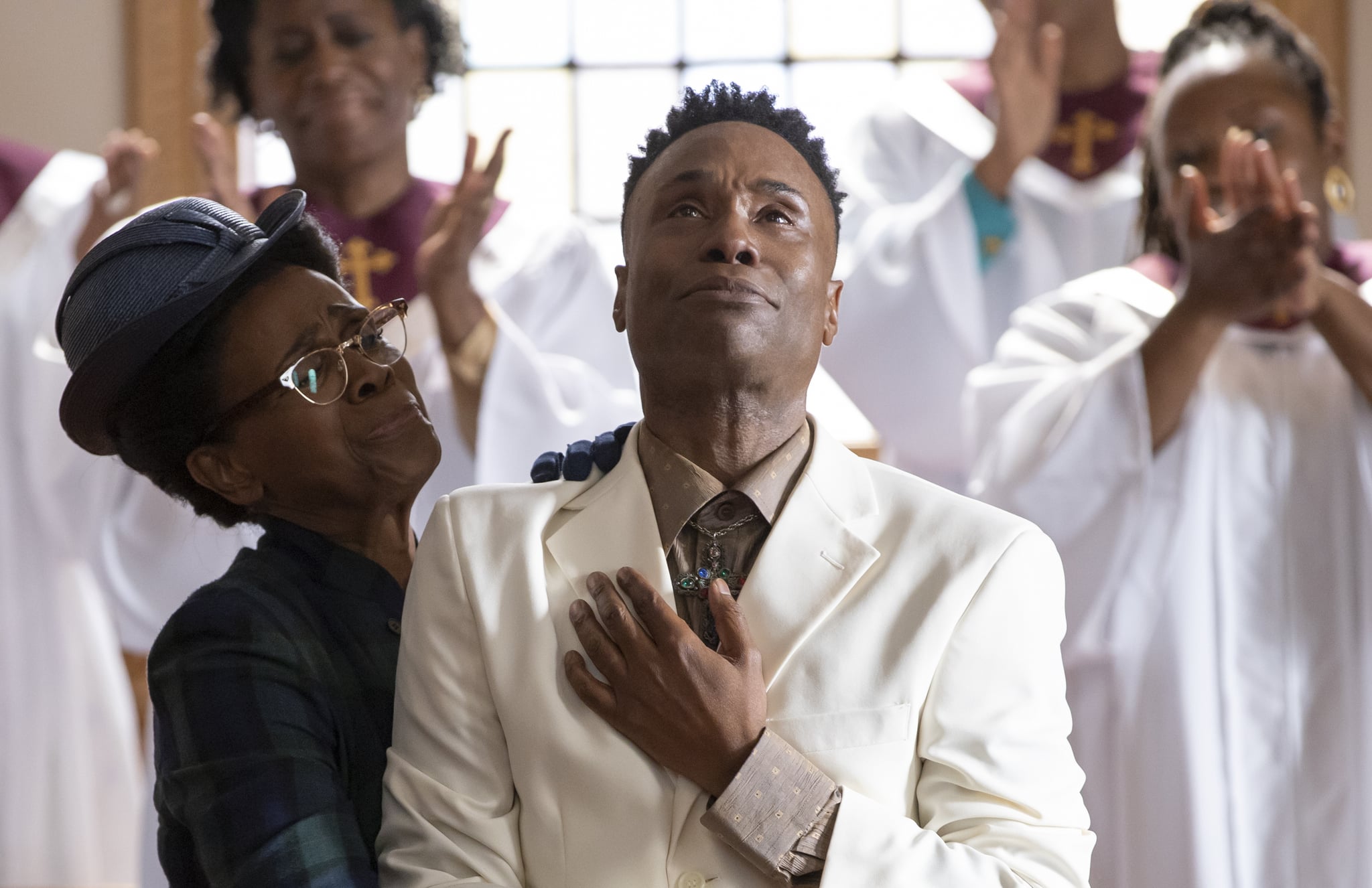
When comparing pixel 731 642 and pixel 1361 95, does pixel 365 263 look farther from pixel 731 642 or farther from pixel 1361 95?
pixel 1361 95

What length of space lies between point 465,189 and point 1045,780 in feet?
8.29

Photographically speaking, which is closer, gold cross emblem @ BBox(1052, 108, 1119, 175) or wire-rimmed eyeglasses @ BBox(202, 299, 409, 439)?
wire-rimmed eyeglasses @ BBox(202, 299, 409, 439)

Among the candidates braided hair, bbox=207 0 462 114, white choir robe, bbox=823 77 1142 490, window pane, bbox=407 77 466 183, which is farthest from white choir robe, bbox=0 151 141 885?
white choir robe, bbox=823 77 1142 490

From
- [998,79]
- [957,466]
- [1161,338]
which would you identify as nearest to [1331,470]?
[1161,338]

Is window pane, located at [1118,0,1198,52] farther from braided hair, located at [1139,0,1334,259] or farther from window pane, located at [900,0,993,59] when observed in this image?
braided hair, located at [1139,0,1334,259]

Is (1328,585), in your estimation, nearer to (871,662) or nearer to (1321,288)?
(1321,288)

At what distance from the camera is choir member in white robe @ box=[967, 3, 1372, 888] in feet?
11.8

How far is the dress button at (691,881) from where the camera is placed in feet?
5.82

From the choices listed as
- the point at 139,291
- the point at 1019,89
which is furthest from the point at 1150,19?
the point at 139,291

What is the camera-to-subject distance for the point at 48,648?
4.61 metres

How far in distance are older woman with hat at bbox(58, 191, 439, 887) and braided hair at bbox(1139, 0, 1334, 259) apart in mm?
2421

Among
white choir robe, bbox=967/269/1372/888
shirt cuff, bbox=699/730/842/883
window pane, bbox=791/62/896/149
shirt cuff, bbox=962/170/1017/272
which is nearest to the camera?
shirt cuff, bbox=699/730/842/883

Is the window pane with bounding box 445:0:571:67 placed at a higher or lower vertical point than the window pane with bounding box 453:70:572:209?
higher

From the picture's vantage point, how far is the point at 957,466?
15.1 feet
